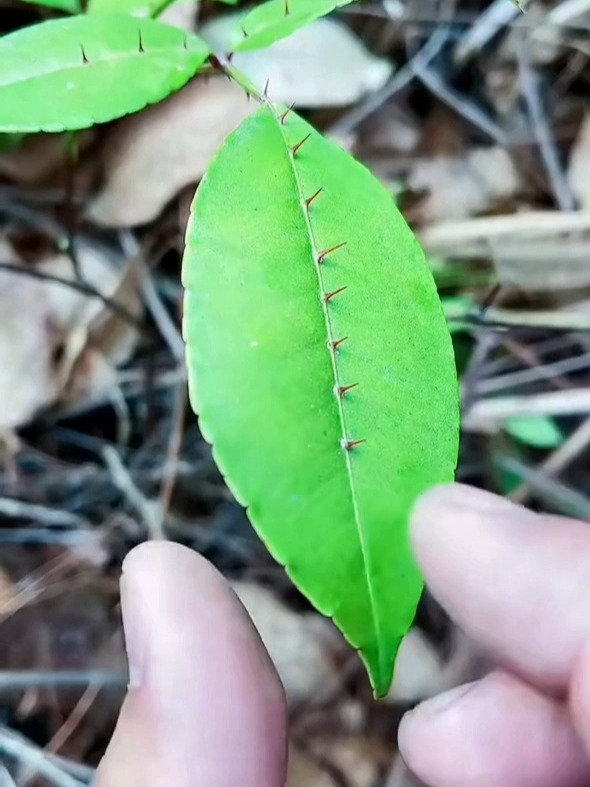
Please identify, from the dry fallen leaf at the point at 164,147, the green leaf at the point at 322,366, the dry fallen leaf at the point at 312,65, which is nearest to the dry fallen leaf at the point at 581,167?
the dry fallen leaf at the point at 312,65

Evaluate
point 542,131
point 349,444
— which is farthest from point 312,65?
point 349,444

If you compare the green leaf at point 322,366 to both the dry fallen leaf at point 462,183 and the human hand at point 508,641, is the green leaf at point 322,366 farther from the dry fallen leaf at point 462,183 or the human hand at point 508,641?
the dry fallen leaf at point 462,183

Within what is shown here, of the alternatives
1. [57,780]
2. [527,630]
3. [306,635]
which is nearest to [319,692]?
[306,635]

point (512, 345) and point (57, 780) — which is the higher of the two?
point (512, 345)

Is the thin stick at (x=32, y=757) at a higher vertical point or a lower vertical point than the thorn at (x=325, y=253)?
lower

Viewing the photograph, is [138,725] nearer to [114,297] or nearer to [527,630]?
[527,630]

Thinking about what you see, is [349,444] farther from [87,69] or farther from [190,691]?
[87,69]
